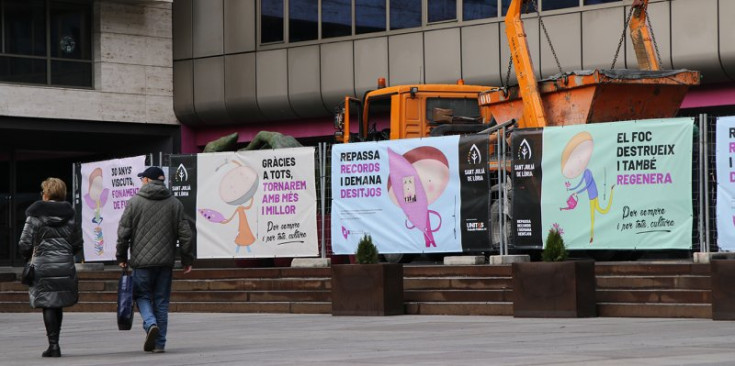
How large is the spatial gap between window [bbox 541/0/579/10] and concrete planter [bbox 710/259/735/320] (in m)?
17.3

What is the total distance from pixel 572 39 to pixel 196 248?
12751mm

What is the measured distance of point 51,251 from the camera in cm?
1285

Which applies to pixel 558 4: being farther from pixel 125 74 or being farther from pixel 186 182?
pixel 186 182

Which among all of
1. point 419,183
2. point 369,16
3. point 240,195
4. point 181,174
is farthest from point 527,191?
point 369,16

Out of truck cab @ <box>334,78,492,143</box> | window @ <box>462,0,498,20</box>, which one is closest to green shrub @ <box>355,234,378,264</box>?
truck cab @ <box>334,78,492,143</box>

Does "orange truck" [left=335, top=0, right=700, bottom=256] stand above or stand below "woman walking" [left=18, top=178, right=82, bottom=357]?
above

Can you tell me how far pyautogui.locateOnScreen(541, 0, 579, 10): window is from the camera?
31141mm

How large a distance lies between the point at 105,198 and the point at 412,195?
660 centimetres

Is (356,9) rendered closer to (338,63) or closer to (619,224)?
(338,63)

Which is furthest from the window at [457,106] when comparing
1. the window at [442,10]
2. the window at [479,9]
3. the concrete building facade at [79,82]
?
the concrete building facade at [79,82]

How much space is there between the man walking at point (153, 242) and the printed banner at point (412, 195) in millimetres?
6277

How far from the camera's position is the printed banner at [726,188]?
16125 millimetres

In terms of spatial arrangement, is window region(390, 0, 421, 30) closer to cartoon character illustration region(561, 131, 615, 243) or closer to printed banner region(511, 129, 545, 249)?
printed banner region(511, 129, 545, 249)

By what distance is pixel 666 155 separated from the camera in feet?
55.1
